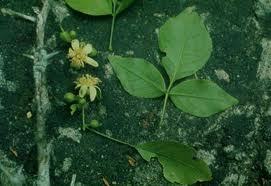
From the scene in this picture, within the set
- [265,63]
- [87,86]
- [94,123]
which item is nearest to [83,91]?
[87,86]

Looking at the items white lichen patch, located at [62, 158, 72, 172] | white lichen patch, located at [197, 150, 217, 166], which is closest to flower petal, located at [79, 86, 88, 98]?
white lichen patch, located at [62, 158, 72, 172]

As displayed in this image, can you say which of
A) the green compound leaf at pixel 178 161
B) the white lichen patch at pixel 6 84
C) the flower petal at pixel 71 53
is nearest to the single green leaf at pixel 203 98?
the green compound leaf at pixel 178 161

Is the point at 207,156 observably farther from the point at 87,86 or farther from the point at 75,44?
the point at 75,44

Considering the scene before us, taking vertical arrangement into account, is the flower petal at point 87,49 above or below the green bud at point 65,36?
below

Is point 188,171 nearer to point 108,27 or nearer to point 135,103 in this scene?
point 135,103

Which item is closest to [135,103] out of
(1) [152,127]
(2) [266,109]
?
(1) [152,127]

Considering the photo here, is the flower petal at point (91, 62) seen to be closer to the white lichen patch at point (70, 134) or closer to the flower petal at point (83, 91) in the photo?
the flower petal at point (83, 91)
